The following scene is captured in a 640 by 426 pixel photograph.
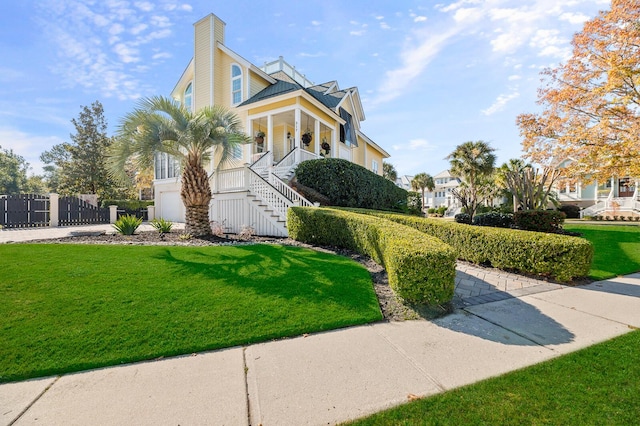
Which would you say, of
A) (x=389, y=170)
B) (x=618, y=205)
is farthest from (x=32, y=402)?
(x=389, y=170)

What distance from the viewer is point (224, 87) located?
16812 millimetres

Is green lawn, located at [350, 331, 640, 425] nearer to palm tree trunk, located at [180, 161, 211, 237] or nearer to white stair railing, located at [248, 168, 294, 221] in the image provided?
white stair railing, located at [248, 168, 294, 221]

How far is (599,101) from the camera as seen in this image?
10.4m

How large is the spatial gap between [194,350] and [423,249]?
129 inches

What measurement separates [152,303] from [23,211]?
16132mm

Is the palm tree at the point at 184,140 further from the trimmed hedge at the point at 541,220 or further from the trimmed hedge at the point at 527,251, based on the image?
the trimmed hedge at the point at 541,220

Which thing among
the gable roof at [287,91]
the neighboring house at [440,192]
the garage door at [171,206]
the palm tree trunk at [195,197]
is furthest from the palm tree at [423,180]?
the palm tree trunk at [195,197]

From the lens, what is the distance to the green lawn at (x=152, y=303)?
2846mm

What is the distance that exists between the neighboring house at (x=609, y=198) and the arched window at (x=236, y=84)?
2435cm

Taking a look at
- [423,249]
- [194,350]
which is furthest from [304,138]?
[194,350]

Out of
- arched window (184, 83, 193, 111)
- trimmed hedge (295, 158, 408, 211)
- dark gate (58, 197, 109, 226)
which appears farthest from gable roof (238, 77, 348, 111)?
dark gate (58, 197, 109, 226)

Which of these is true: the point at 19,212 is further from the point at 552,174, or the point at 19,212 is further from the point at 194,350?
the point at 552,174

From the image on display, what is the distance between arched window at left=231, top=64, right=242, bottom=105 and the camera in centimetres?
1627

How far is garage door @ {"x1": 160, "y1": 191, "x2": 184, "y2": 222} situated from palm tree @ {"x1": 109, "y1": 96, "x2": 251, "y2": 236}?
932 centimetres
